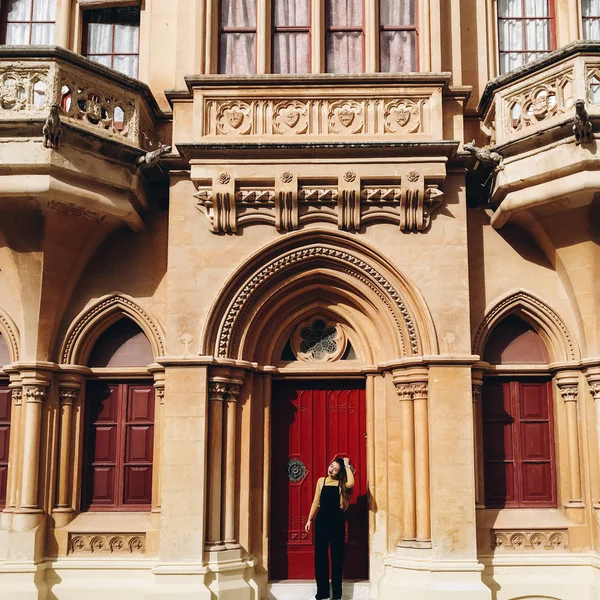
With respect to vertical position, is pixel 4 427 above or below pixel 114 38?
below

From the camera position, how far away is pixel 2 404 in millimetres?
11164

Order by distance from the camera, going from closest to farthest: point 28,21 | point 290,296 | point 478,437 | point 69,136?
1. point 69,136
2. point 478,437
3. point 290,296
4. point 28,21

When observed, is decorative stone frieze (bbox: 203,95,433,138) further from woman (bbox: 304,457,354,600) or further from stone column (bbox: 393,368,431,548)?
woman (bbox: 304,457,354,600)

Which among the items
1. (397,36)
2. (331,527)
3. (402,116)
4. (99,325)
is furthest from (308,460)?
(397,36)

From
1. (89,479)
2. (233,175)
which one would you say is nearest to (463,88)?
(233,175)

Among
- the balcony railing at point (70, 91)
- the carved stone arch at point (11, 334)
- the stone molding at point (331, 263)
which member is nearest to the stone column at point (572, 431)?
the stone molding at point (331, 263)

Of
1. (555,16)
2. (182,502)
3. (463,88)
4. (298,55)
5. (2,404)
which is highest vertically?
(555,16)

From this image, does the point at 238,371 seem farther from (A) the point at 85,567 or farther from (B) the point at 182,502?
(A) the point at 85,567

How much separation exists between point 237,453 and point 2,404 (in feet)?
11.3

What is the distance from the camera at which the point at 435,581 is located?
965 cm

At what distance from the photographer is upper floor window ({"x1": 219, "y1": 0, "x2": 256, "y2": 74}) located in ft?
37.1

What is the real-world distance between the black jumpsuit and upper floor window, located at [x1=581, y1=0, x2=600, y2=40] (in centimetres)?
757

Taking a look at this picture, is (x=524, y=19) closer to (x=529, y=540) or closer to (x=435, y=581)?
(x=529, y=540)

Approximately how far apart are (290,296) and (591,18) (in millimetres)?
6100
